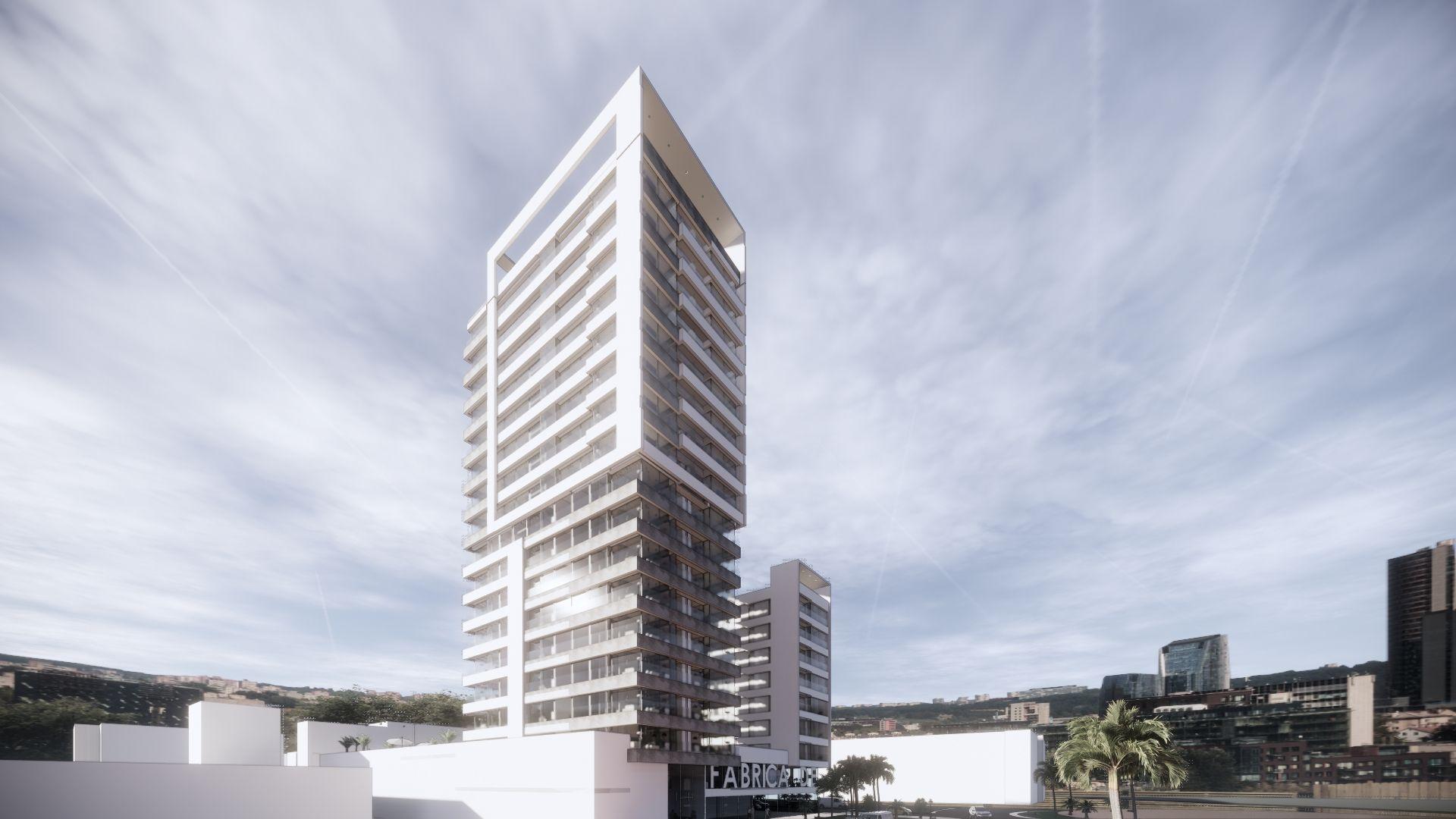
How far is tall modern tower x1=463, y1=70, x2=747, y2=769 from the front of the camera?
56594 millimetres

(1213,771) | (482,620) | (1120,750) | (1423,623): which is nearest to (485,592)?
(482,620)

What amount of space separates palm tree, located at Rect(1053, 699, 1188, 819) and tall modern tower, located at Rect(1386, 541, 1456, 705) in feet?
210

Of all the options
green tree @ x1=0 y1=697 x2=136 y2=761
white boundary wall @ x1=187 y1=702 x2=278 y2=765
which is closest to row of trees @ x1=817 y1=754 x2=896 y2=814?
white boundary wall @ x1=187 y1=702 x2=278 y2=765

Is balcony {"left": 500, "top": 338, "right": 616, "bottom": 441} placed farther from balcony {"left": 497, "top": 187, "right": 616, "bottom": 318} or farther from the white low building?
the white low building

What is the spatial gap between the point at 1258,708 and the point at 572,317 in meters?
152

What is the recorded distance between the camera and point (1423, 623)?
81500 mm

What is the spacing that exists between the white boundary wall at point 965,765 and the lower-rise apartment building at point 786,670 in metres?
25.0

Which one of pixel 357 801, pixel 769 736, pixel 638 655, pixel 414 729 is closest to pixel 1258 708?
pixel 769 736

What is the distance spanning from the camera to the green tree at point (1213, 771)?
133m

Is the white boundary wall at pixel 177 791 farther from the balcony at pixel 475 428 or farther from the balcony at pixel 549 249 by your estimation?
the balcony at pixel 549 249

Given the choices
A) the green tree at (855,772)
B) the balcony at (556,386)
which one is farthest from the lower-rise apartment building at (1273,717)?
the balcony at (556,386)

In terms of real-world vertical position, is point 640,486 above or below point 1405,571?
above

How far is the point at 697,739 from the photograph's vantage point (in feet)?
197

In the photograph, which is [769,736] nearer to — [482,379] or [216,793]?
[482,379]
